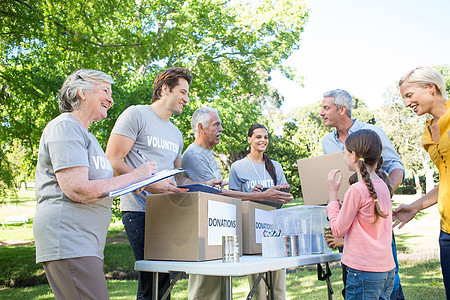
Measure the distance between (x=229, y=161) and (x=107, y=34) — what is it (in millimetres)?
7195

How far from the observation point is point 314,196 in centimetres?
282

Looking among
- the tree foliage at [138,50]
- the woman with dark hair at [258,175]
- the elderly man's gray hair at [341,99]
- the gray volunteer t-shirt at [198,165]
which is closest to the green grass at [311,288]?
the woman with dark hair at [258,175]

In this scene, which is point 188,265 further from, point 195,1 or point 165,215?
point 195,1

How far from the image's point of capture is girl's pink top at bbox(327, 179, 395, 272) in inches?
80.9

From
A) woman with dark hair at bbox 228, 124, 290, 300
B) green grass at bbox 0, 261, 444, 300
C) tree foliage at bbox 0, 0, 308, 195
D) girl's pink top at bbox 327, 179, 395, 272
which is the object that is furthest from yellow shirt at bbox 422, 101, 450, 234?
tree foliage at bbox 0, 0, 308, 195

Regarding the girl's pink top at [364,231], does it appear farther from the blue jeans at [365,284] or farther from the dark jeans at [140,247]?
the dark jeans at [140,247]

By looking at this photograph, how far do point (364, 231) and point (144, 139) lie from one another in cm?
138

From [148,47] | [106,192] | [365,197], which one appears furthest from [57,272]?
[148,47]

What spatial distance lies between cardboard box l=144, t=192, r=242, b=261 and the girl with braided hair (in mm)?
656

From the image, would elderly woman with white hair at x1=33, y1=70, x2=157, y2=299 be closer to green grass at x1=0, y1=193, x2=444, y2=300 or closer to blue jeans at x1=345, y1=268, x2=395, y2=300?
blue jeans at x1=345, y1=268, x2=395, y2=300

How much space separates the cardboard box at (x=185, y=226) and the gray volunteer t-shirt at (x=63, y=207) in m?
0.37

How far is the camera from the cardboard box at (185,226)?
1936 mm

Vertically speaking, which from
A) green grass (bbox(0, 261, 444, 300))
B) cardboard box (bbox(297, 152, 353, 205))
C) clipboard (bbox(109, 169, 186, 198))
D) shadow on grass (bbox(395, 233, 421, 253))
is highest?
cardboard box (bbox(297, 152, 353, 205))

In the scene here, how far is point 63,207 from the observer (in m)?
1.63
